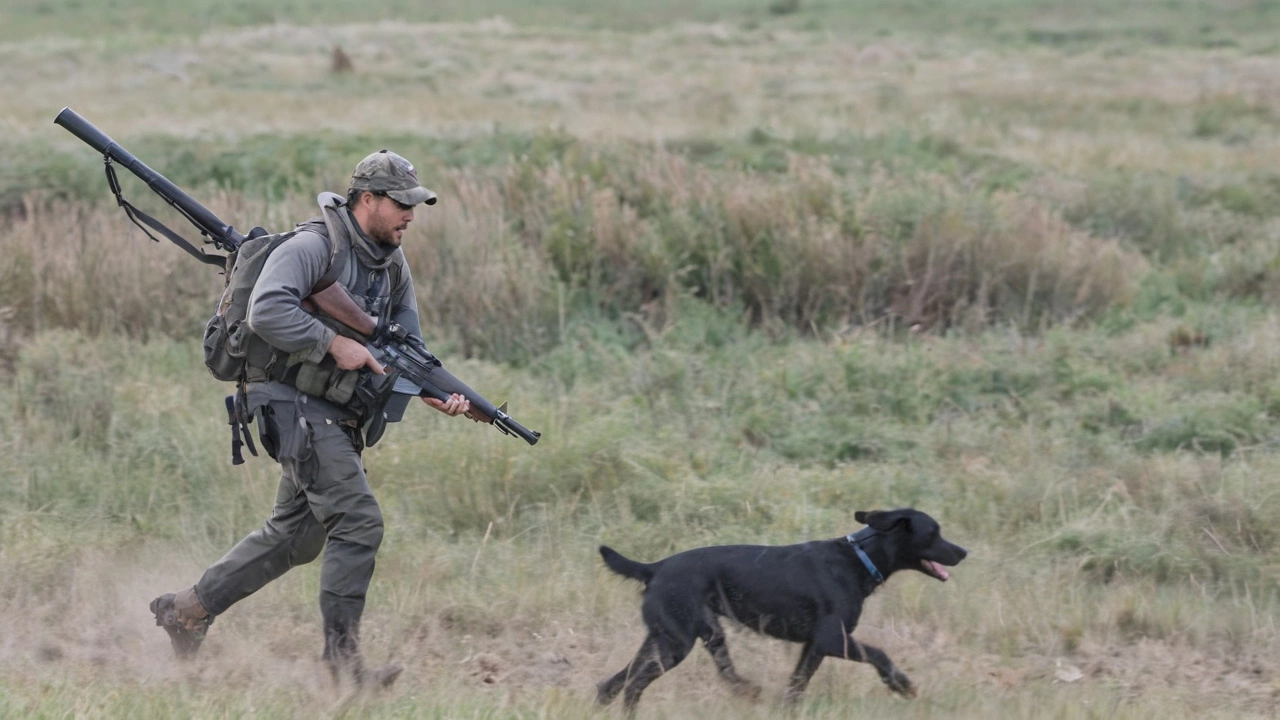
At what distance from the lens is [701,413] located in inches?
319

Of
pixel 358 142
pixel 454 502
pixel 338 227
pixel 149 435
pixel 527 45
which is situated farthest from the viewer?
pixel 527 45

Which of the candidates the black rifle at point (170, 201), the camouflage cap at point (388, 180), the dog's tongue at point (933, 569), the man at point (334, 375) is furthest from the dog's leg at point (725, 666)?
the black rifle at point (170, 201)

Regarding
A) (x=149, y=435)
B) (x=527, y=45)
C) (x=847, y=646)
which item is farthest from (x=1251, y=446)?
(x=527, y=45)

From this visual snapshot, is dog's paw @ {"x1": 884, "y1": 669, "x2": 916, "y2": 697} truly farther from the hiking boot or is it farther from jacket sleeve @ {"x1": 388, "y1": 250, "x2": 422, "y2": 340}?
the hiking boot

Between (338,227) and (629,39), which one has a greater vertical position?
(338,227)

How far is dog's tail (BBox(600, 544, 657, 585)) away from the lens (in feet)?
15.0

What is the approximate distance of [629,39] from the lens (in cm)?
4009

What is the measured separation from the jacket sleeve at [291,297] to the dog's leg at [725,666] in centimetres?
161

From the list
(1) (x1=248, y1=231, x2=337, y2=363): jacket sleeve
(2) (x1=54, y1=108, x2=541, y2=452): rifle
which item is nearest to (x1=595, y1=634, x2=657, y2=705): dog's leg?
(2) (x1=54, y1=108, x2=541, y2=452): rifle

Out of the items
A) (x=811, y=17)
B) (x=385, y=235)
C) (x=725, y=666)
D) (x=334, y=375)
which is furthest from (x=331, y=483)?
(x=811, y=17)

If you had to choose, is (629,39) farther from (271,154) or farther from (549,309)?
(549,309)

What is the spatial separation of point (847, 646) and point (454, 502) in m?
2.64

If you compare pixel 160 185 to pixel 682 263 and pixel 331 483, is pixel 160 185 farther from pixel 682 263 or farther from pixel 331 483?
pixel 682 263

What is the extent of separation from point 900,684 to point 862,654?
0.64 feet
